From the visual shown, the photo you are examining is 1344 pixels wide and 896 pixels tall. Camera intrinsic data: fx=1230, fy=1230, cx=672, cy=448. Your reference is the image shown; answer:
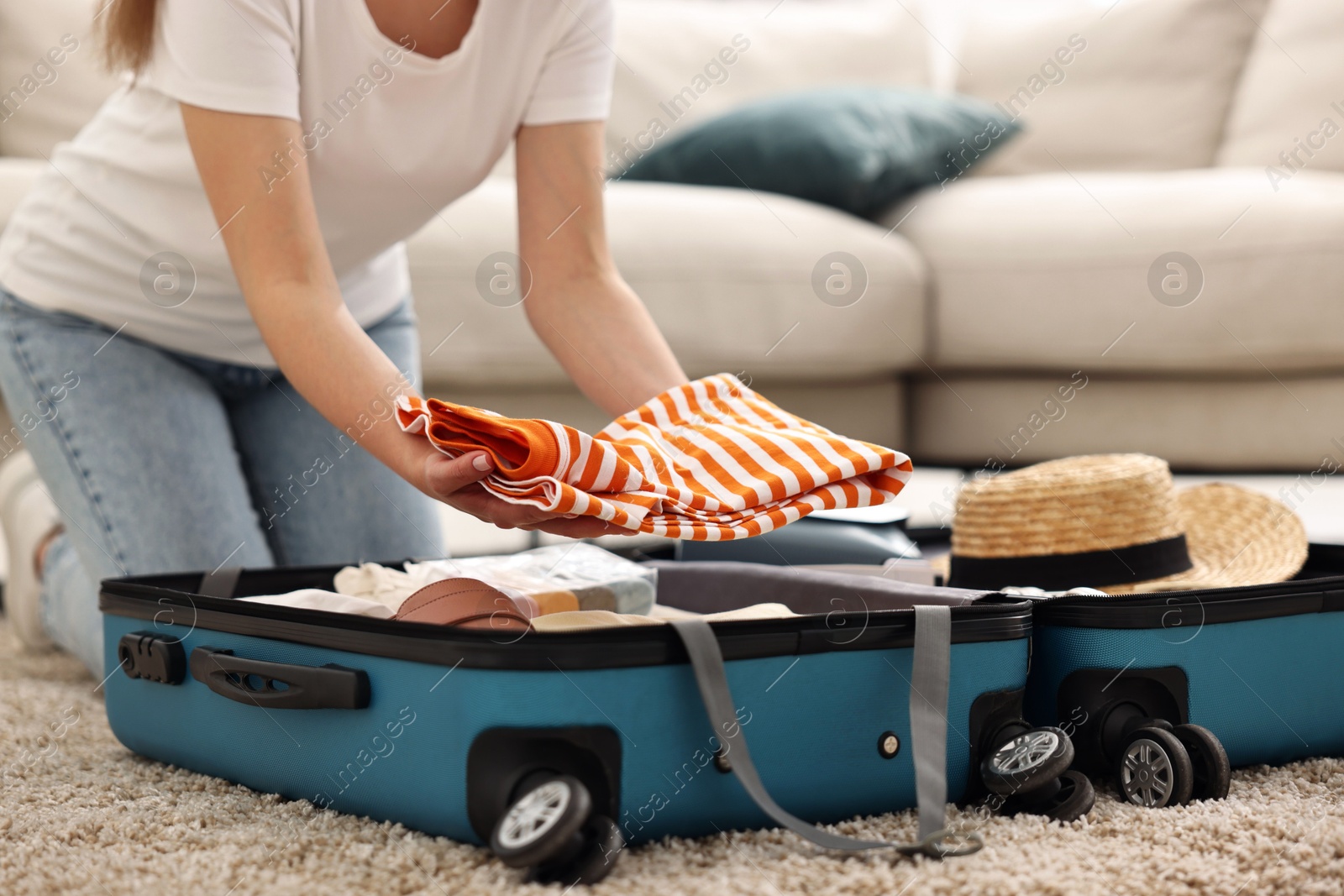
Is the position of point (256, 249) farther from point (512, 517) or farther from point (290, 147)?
point (512, 517)

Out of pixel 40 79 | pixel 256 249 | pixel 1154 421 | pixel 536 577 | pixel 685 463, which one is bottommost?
pixel 1154 421

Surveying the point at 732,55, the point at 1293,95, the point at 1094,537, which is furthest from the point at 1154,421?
the point at 732,55

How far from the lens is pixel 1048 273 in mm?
1664

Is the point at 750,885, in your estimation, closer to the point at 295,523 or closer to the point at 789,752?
the point at 789,752

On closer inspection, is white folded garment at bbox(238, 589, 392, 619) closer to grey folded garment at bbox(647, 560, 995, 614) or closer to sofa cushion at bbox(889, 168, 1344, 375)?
grey folded garment at bbox(647, 560, 995, 614)

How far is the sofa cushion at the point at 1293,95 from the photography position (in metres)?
1.71

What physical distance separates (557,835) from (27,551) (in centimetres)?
96

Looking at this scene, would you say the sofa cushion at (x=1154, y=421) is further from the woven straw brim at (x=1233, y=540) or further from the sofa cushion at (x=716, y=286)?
the woven straw brim at (x=1233, y=540)

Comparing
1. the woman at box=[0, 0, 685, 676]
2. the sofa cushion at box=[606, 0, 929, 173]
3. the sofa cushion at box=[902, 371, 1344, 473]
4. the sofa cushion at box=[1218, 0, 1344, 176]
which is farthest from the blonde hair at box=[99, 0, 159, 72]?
the sofa cushion at box=[1218, 0, 1344, 176]

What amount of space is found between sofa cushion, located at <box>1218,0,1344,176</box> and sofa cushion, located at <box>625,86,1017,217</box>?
0.38 meters

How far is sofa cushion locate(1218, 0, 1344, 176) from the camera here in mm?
1711

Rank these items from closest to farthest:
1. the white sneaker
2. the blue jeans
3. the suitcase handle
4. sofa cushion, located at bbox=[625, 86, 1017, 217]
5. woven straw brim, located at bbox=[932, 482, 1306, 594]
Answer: the suitcase handle → woven straw brim, located at bbox=[932, 482, 1306, 594] → the blue jeans → the white sneaker → sofa cushion, located at bbox=[625, 86, 1017, 217]

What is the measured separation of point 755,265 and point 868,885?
118cm

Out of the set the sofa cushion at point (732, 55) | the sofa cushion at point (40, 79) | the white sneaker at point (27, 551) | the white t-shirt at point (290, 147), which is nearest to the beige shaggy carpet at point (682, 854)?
the white t-shirt at point (290, 147)
